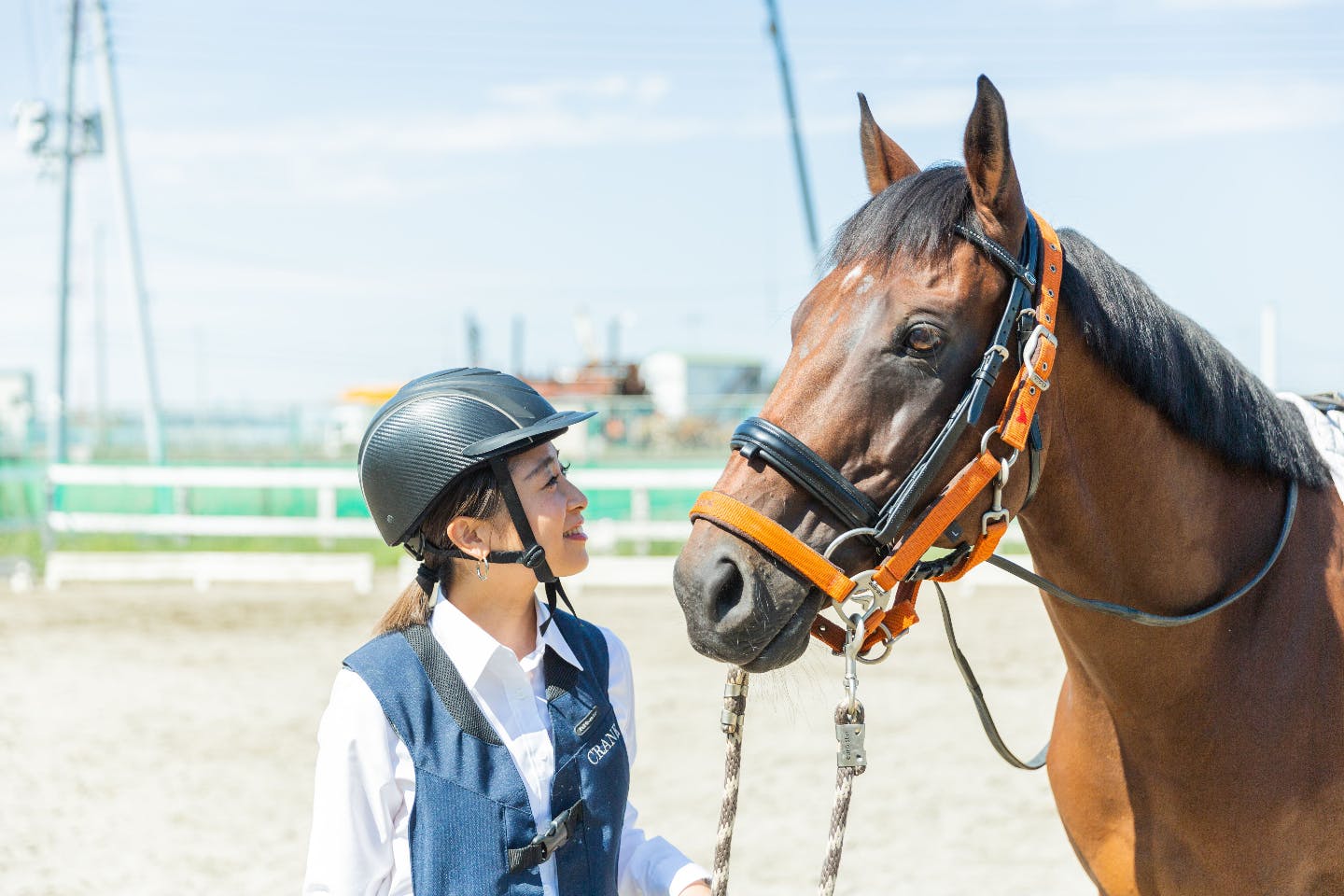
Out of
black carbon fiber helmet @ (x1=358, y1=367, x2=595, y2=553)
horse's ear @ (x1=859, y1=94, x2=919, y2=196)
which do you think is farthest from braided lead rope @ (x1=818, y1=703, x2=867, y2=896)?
horse's ear @ (x1=859, y1=94, x2=919, y2=196)

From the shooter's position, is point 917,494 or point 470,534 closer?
point 917,494

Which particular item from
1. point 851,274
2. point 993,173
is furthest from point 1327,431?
point 851,274

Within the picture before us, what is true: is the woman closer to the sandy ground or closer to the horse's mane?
the sandy ground

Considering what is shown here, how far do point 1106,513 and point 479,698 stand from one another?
1.16m

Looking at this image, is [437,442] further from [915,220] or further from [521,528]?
[915,220]

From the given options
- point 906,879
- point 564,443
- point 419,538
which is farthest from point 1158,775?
point 564,443

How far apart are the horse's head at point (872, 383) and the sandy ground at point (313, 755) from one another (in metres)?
0.37

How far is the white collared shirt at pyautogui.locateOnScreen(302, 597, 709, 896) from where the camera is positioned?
5.56 ft

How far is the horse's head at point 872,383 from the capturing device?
1.76 m

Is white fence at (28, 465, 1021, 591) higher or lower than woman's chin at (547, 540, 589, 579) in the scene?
lower

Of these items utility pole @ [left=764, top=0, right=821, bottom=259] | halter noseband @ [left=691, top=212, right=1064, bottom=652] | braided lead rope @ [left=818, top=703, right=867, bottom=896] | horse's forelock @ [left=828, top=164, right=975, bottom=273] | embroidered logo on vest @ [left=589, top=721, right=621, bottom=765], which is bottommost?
braided lead rope @ [left=818, top=703, right=867, bottom=896]

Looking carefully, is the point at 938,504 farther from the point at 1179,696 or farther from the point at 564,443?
the point at 564,443

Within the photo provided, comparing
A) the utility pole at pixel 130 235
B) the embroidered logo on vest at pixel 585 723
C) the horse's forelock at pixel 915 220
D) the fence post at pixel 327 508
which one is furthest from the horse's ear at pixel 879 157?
the utility pole at pixel 130 235

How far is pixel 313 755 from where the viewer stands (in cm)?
591
